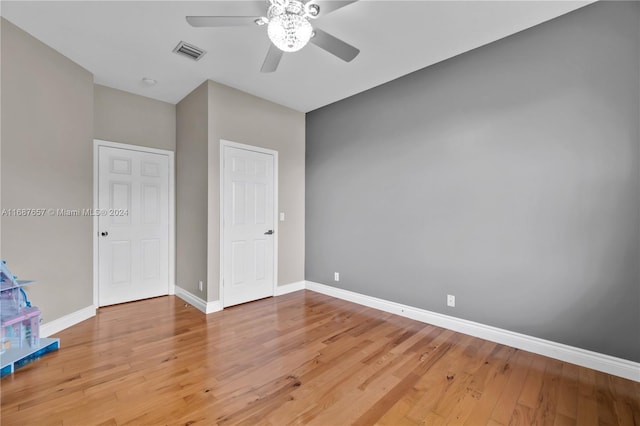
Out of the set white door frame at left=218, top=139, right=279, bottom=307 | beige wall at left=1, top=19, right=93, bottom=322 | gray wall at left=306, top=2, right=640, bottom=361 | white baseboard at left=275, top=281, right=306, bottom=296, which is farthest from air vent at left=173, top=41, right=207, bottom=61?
white baseboard at left=275, top=281, right=306, bottom=296

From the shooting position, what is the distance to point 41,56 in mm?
2789

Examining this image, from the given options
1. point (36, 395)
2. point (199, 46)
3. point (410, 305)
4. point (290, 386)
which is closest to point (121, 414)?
point (36, 395)

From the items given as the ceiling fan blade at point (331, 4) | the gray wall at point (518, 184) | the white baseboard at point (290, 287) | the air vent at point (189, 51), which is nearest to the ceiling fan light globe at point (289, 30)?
the ceiling fan blade at point (331, 4)

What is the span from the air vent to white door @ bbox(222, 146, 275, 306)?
1.06m

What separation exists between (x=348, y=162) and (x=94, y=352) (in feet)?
11.2

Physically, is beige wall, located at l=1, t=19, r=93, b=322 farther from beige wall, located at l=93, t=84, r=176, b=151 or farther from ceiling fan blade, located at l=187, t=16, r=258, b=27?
ceiling fan blade, located at l=187, t=16, r=258, b=27

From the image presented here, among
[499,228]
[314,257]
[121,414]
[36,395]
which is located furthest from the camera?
[314,257]

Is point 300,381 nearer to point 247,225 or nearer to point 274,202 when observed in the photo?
point 247,225

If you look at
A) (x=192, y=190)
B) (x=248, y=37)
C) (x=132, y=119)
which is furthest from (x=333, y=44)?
(x=132, y=119)

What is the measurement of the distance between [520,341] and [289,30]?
3130 millimetres

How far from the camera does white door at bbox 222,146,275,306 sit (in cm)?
371

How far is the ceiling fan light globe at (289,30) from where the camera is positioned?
176cm

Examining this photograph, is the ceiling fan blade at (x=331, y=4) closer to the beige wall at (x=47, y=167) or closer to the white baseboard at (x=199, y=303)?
the beige wall at (x=47, y=167)

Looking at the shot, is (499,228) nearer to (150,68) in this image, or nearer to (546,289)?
(546,289)
